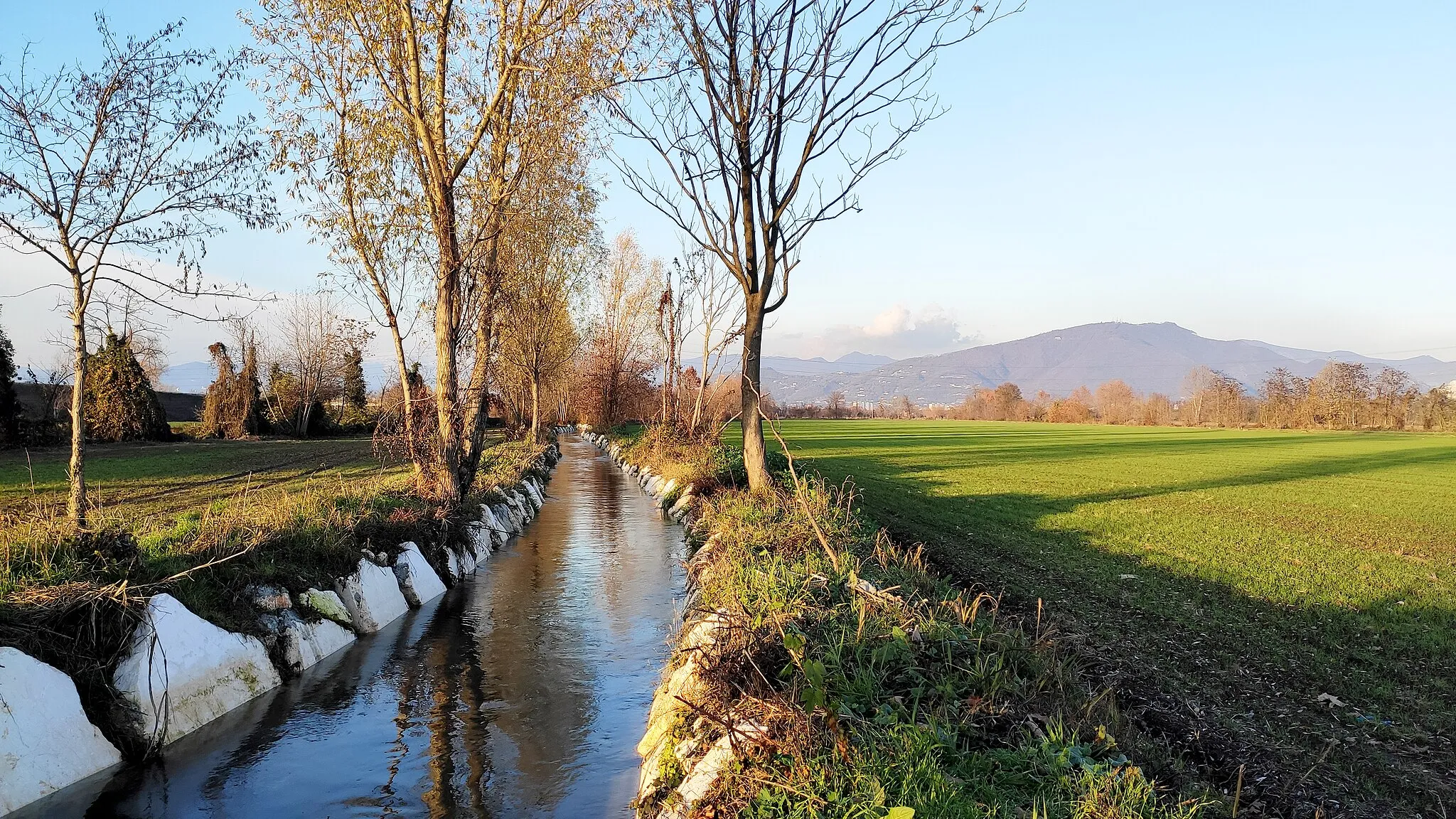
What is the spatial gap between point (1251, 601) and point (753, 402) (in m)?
6.57

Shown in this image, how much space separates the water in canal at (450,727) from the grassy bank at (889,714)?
920 mm

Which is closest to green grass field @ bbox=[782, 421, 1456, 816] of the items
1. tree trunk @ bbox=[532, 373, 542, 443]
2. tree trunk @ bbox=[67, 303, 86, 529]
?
tree trunk @ bbox=[67, 303, 86, 529]

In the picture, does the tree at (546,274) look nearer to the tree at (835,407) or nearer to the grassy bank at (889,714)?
the grassy bank at (889,714)

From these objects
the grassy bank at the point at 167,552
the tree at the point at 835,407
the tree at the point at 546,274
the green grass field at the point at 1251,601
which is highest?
the tree at the point at 546,274

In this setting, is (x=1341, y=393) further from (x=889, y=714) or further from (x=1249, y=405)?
(x=889, y=714)

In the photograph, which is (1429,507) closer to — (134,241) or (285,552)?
(285,552)

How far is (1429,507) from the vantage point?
16406 mm

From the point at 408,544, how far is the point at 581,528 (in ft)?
15.5

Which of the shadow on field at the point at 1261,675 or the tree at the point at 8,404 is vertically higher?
the tree at the point at 8,404

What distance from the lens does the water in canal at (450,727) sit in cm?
420

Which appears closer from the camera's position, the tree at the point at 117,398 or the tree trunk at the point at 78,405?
the tree trunk at the point at 78,405

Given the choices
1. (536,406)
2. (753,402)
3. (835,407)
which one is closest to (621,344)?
(536,406)

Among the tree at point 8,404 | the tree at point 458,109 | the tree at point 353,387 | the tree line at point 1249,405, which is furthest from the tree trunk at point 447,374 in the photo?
the tree line at point 1249,405

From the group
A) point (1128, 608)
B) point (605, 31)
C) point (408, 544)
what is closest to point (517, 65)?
point (605, 31)
